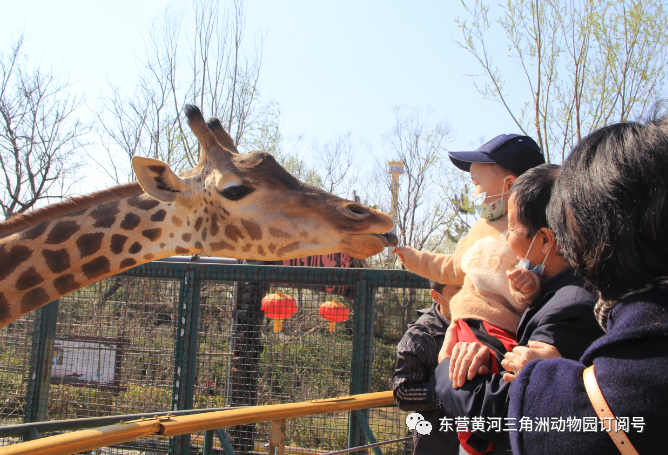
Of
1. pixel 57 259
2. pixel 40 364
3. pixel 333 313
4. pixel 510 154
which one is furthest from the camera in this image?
pixel 40 364

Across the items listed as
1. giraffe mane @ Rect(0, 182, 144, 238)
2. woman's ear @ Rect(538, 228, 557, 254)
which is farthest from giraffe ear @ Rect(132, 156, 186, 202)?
woman's ear @ Rect(538, 228, 557, 254)

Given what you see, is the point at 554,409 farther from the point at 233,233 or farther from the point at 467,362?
the point at 233,233

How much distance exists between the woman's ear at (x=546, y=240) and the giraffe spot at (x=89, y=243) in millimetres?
2588

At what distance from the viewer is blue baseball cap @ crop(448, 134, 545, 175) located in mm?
2363

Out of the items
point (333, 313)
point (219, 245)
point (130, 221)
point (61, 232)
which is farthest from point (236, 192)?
point (333, 313)

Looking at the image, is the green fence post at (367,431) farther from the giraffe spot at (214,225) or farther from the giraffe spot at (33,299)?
the giraffe spot at (33,299)

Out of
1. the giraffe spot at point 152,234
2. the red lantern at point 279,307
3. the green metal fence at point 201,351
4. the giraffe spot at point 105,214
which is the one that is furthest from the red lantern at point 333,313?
the giraffe spot at point 105,214

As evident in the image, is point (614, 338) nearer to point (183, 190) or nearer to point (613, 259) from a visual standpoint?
point (613, 259)

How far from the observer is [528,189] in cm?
169

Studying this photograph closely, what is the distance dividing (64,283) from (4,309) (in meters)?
0.34

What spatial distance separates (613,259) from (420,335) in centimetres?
142

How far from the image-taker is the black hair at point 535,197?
5.49 feet

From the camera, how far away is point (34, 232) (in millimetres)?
2971

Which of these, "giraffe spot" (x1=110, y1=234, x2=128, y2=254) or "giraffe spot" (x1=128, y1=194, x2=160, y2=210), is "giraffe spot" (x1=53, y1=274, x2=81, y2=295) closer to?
"giraffe spot" (x1=110, y1=234, x2=128, y2=254)
